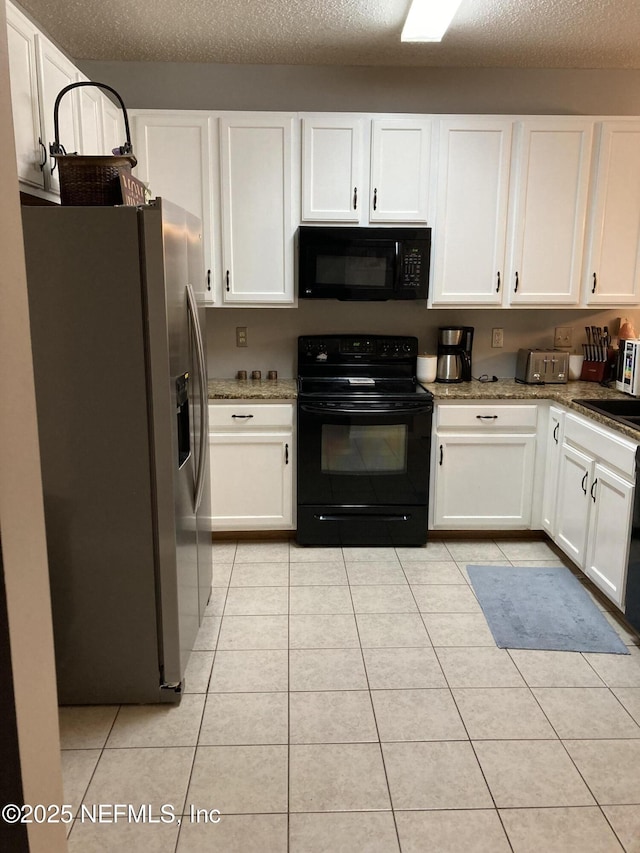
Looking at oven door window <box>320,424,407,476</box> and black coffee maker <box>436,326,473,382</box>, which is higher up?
black coffee maker <box>436,326,473,382</box>

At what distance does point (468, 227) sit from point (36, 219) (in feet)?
7.82

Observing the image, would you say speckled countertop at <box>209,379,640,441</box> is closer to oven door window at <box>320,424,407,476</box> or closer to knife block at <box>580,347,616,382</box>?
knife block at <box>580,347,616,382</box>

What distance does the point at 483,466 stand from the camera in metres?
3.69

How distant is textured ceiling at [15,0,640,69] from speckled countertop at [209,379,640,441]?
1.77 metres

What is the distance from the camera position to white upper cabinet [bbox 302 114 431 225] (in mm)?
3486

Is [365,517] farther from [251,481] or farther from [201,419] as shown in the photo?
[201,419]

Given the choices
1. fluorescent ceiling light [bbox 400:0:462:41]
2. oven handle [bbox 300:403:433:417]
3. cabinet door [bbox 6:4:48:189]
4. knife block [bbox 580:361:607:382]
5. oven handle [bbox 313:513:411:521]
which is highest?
fluorescent ceiling light [bbox 400:0:462:41]

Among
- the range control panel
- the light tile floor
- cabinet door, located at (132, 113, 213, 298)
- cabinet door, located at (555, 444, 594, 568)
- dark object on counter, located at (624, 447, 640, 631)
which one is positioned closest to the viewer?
the light tile floor

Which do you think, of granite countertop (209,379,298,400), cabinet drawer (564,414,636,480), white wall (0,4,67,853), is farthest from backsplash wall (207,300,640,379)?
white wall (0,4,67,853)

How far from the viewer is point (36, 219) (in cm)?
199

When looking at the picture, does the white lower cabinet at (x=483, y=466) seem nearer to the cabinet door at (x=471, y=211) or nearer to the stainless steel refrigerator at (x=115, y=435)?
the cabinet door at (x=471, y=211)

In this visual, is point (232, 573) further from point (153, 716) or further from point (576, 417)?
point (576, 417)

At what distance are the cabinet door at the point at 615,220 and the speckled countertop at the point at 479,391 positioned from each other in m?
0.52

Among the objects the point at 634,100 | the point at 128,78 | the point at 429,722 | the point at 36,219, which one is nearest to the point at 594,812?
the point at 429,722
